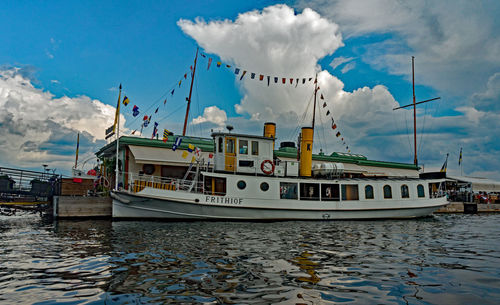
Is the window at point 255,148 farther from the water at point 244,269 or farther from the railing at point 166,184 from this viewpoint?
the water at point 244,269

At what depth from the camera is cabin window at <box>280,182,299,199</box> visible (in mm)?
20734

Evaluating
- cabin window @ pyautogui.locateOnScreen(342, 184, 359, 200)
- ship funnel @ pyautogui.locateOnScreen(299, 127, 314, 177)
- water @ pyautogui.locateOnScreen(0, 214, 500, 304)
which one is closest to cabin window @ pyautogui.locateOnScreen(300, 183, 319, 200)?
cabin window @ pyautogui.locateOnScreen(342, 184, 359, 200)

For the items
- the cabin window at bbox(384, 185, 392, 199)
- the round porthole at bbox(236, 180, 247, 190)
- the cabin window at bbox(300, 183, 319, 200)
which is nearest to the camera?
the round porthole at bbox(236, 180, 247, 190)

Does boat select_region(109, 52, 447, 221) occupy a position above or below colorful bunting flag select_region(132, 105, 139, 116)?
below

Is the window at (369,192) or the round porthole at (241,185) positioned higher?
the round porthole at (241,185)

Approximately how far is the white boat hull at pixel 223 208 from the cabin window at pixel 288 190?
446mm

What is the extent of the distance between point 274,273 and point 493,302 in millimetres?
4137

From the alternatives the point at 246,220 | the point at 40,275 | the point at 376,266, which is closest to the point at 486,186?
the point at 246,220

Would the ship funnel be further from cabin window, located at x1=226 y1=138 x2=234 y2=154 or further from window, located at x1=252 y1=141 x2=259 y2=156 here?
cabin window, located at x1=226 y1=138 x2=234 y2=154

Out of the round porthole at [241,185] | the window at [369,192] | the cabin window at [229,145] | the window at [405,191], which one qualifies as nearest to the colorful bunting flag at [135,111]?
the cabin window at [229,145]

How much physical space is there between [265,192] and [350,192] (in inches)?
231

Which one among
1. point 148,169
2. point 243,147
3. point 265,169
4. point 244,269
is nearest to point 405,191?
point 265,169

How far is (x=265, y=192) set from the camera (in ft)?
66.3

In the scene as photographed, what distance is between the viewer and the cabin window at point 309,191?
21.2 meters
